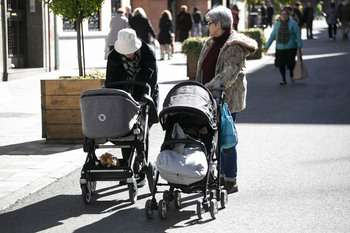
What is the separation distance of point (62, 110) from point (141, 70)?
2901 millimetres

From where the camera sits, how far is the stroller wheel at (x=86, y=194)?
23.5ft

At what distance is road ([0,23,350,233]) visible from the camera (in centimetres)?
644

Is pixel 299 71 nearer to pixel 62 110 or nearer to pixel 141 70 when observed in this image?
pixel 62 110

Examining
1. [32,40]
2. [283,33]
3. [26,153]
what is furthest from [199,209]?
[32,40]

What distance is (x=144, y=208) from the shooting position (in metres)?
7.05

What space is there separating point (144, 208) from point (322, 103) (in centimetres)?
866

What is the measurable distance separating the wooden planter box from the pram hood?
3790 millimetres

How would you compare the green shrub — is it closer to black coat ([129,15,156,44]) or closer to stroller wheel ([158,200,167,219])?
black coat ([129,15,156,44])

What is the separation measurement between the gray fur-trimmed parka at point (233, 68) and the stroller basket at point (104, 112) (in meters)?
0.86

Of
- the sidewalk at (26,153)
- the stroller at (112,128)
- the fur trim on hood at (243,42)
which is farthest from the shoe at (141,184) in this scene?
the fur trim on hood at (243,42)

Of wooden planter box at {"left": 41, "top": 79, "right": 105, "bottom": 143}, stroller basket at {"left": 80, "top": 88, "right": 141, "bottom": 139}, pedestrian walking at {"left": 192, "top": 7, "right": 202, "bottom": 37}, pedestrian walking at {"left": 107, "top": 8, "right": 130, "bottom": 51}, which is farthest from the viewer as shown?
pedestrian walking at {"left": 192, "top": 7, "right": 202, "bottom": 37}

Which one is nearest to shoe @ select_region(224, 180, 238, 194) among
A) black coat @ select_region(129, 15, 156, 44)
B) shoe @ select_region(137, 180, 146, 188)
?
shoe @ select_region(137, 180, 146, 188)

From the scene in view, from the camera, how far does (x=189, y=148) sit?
662 cm

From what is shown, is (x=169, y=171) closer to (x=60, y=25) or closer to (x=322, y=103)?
(x=322, y=103)
